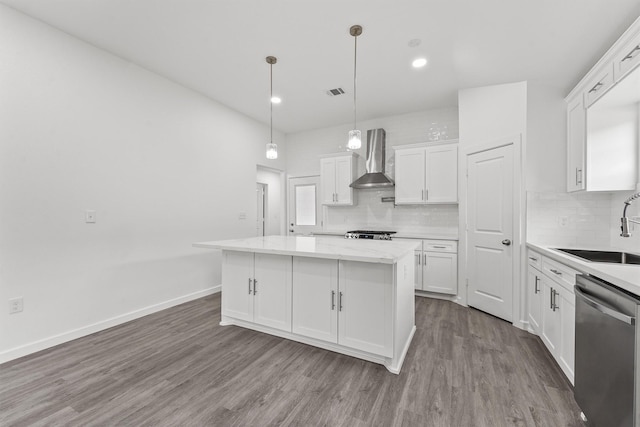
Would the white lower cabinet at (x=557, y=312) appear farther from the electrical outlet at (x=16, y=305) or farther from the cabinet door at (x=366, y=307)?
the electrical outlet at (x=16, y=305)

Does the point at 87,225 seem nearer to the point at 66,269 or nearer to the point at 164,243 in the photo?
the point at 66,269

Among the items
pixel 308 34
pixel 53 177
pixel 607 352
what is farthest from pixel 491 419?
pixel 53 177

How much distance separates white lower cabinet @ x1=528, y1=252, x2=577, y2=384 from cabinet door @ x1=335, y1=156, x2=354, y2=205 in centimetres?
284

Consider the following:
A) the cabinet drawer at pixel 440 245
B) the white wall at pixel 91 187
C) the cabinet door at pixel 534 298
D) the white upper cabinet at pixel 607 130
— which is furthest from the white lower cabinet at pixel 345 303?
the white upper cabinet at pixel 607 130

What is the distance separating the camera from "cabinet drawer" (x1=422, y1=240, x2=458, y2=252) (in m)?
3.77

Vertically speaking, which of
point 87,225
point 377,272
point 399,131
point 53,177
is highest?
point 399,131

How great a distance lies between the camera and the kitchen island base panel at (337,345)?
6.91 feet

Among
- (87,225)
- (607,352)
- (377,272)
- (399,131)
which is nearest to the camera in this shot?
(607,352)

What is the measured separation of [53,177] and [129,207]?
2.30 feet

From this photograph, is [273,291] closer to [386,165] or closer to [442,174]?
[442,174]

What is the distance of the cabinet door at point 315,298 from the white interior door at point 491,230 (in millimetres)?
2109

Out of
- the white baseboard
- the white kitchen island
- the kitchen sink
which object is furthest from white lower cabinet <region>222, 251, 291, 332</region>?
the kitchen sink

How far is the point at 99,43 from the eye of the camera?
2736mm

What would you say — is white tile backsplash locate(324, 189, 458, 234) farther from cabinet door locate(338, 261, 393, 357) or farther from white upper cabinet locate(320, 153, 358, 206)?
cabinet door locate(338, 261, 393, 357)
